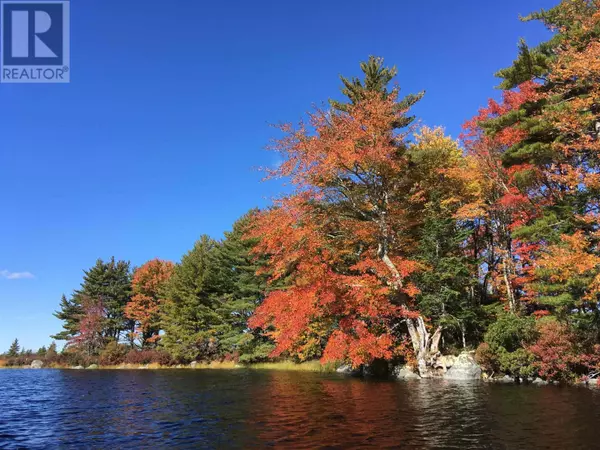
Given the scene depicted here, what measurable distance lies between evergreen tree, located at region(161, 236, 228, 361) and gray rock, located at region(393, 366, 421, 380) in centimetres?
2932

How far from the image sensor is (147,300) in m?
70.4

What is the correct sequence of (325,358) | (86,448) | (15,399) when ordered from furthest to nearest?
(325,358), (15,399), (86,448)

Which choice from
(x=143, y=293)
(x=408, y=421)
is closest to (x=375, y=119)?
(x=408, y=421)

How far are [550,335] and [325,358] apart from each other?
43.6 ft

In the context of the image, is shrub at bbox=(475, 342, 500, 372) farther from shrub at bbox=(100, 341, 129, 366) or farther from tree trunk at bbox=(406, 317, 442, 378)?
shrub at bbox=(100, 341, 129, 366)

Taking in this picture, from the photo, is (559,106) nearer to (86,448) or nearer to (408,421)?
(408,421)

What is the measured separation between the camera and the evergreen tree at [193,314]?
54.8 metres

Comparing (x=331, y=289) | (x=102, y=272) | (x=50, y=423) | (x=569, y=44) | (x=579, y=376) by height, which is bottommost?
(x=579, y=376)

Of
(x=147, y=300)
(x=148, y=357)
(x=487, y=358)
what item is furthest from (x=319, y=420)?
(x=147, y=300)

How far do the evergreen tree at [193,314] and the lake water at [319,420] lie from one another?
36267 millimetres

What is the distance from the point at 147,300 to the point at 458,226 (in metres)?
56.5

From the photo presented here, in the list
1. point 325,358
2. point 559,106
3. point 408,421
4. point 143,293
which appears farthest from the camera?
point 143,293

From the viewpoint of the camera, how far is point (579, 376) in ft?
65.5

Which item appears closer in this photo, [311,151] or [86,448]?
[86,448]
